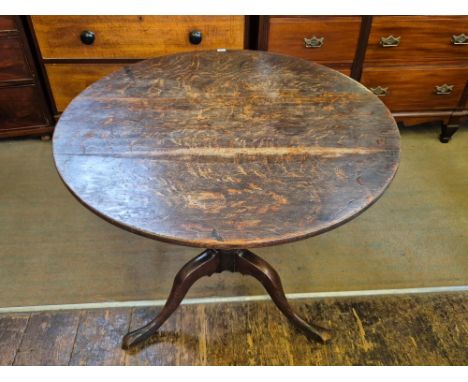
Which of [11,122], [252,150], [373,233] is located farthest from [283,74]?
[11,122]

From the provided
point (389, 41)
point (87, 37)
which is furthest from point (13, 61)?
point (389, 41)

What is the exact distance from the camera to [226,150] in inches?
38.6

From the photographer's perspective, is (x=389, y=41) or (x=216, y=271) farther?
(x=389, y=41)

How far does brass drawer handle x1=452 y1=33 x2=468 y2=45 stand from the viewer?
181 cm

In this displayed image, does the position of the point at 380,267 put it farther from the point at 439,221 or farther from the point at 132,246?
the point at 132,246

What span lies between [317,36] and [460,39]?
66 centimetres

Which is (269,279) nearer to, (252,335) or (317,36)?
(252,335)

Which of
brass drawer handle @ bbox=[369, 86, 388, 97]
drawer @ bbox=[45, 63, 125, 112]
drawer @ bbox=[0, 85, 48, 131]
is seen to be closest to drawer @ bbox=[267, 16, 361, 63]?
brass drawer handle @ bbox=[369, 86, 388, 97]

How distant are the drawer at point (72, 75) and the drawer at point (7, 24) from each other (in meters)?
0.19

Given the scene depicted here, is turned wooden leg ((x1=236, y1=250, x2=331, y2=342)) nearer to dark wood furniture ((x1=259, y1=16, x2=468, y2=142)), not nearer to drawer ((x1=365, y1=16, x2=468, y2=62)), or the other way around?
dark wood furniture ((x1=259, y1=16, x2=468, y2=142))

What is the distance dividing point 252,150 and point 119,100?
1.39 feet

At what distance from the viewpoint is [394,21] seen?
1748 mm

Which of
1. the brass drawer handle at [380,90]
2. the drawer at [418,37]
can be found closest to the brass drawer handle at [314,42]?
the drawer at [418,37]

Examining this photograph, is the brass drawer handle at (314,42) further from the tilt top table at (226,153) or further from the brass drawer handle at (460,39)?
the brass drawer handle at (460,39)
